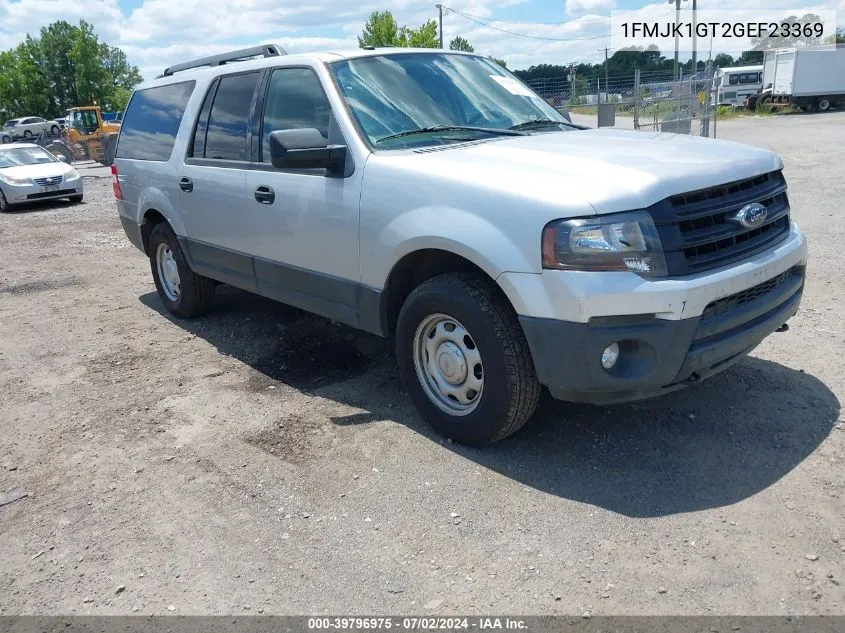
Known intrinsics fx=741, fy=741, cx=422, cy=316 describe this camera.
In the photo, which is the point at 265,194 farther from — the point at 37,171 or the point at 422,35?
the point at 422,35

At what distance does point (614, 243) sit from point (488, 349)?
2.55 feet

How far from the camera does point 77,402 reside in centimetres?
496

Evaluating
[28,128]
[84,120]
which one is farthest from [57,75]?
[84,120]

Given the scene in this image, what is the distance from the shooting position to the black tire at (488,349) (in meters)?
3.48

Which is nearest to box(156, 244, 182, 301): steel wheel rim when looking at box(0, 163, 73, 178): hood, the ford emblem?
the ford emblem

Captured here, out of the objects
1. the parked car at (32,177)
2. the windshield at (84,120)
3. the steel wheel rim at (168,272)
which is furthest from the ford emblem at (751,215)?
the windshield at (84,120)

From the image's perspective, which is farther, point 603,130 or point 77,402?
point 77,402

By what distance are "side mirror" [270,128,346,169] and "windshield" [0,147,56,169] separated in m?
16.0

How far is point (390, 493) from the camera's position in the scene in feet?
11.7

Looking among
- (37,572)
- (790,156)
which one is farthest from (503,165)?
(790,156)

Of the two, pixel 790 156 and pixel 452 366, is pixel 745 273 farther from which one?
pixel 790 156

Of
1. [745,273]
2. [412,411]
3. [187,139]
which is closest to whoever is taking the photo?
[745,273]

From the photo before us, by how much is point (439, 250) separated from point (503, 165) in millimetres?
543

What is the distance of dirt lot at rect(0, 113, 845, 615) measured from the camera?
2.86 meters
